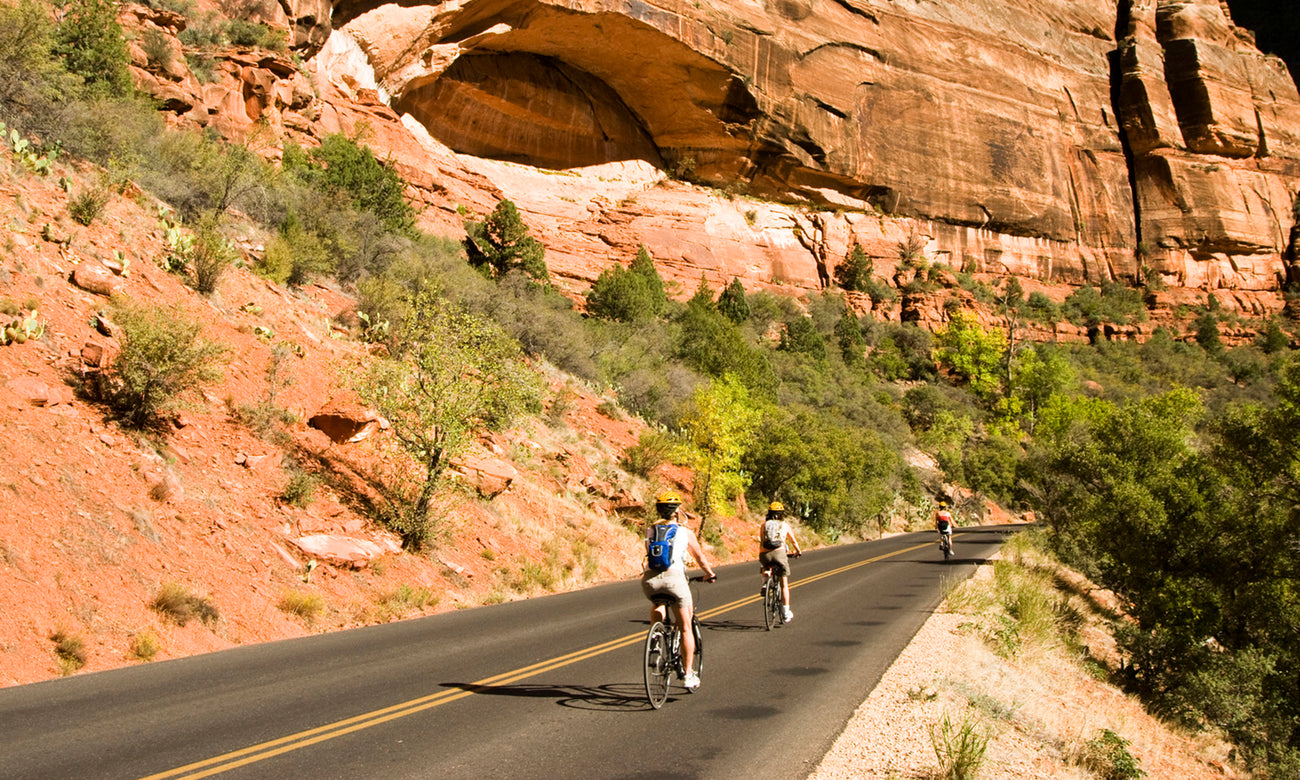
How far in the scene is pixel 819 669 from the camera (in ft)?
26.2

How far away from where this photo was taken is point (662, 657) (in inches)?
255

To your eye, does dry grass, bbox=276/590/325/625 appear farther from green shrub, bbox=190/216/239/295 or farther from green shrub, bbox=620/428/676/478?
green shrub, bbox=620/428/676/478

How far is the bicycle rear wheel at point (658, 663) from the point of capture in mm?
6279

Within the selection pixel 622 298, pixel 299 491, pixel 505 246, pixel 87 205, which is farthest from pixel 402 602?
pixel 622 298

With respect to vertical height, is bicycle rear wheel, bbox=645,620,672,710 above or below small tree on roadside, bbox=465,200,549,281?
below

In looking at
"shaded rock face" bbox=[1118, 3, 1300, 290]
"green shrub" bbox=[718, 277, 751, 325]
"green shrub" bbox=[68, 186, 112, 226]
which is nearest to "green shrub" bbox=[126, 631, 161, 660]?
"green shrub" bbox=[68, 186, 112, 226]

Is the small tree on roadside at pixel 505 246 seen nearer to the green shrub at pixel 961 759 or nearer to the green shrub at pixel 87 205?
the green shrub at pixel 87 205

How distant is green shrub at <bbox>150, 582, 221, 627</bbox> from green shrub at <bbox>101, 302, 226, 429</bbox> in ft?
11.6

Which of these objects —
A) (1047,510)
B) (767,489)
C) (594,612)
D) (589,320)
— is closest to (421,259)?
(589,320)

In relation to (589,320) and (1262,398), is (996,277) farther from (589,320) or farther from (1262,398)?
(589,320)

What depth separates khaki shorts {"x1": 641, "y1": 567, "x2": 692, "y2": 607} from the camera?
639cm

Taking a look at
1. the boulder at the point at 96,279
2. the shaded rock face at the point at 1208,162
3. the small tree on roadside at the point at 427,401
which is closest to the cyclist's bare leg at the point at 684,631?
the small tree on roadside at the point at 427,401

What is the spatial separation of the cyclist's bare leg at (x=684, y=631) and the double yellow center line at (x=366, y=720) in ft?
5.83

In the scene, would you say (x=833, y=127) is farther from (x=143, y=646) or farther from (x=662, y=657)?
A: (x=143, y=646)
